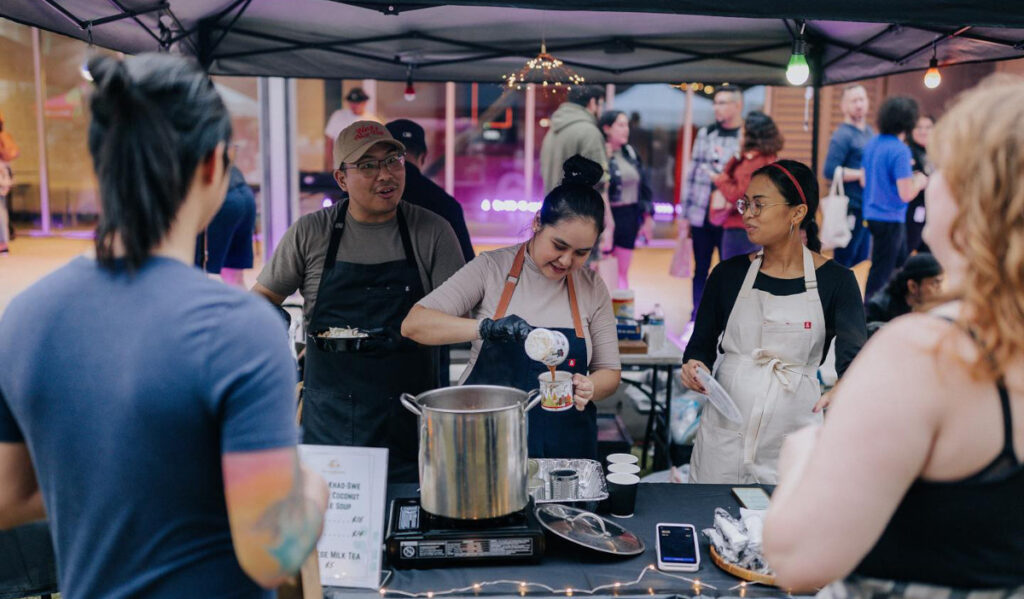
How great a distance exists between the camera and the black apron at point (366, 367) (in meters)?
2.94

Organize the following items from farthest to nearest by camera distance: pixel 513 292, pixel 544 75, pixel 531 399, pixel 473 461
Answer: pixel 544 75, pixel 513 292, pixel 531 399, pixel 473 461

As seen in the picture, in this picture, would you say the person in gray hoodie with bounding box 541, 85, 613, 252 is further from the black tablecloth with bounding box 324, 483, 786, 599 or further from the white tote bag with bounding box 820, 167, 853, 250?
the black tablecloth with bounding box 324, 483, 786, 599

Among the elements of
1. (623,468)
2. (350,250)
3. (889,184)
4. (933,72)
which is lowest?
(623,468)

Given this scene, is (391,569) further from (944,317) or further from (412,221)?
(412,221)

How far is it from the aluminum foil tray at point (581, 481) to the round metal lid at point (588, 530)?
1.9 inches

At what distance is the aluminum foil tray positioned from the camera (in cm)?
204

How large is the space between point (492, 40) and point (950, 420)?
14.2 feet

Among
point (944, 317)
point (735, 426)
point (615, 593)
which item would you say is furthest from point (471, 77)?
point (944, 317)

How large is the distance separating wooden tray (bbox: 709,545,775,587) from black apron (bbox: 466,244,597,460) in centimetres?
75

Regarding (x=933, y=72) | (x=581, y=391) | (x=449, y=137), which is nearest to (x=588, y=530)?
(x=581, y=391)

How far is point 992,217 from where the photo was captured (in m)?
0.90

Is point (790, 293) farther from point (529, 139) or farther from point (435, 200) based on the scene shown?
point (529, 139)

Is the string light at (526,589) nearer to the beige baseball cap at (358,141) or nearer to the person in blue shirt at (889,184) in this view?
the beige baseball cap at (358,141)

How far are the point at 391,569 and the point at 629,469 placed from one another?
68cm
